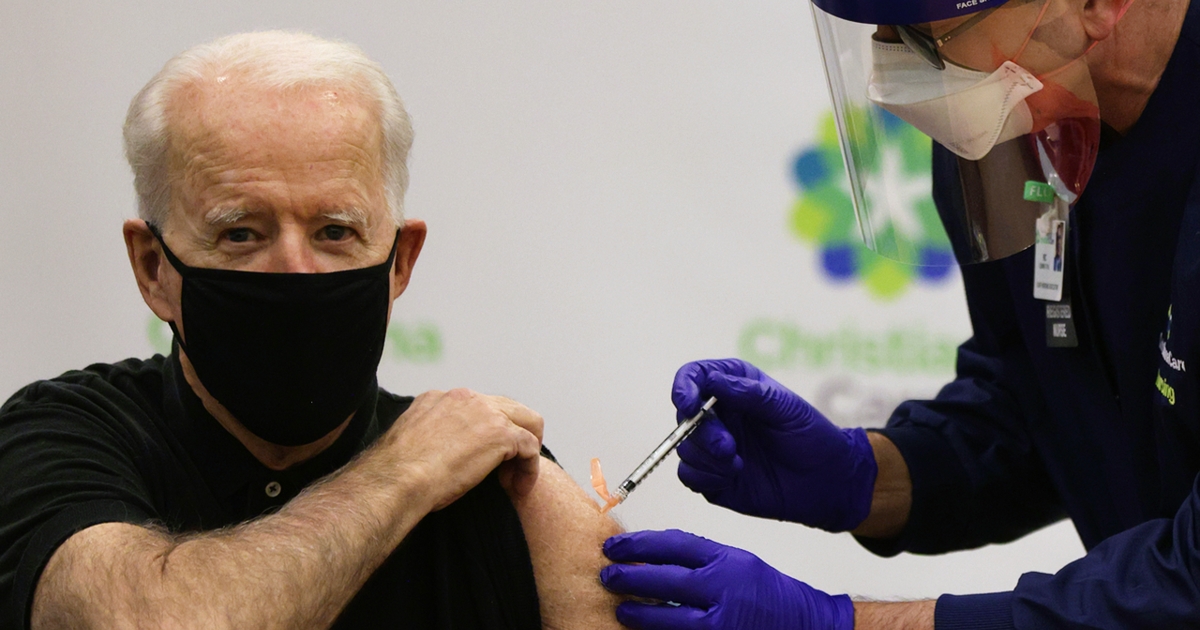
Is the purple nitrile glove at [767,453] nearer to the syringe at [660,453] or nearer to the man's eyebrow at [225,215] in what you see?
the syringe at [660,453]

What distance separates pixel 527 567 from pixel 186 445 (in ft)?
1.37

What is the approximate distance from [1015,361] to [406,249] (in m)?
1.03

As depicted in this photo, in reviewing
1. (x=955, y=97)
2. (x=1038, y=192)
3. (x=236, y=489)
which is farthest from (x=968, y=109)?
(x=236, y=489)

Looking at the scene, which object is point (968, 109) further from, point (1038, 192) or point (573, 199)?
point (573, 199)

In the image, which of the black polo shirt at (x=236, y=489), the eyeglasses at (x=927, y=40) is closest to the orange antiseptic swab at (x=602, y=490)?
the black polo shirt at (x=236, y=489)

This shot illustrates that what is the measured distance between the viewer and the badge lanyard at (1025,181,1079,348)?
1.51 meters

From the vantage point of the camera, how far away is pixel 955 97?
4.56 feet

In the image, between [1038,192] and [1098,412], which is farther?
[1098,412]

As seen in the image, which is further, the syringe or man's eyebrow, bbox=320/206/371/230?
the syringe

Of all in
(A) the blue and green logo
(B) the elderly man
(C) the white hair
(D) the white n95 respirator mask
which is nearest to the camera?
(B) the elderly man

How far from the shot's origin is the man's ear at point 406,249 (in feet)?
4.62

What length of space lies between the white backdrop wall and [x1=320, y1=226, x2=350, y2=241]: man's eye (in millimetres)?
992

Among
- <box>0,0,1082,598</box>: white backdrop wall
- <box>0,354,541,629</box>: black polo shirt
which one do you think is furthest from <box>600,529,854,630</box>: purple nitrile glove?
<box>0,0,1082,598</box>: white backdrop wall

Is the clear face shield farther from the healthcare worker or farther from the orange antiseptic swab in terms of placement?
the orange antiseptic swab
